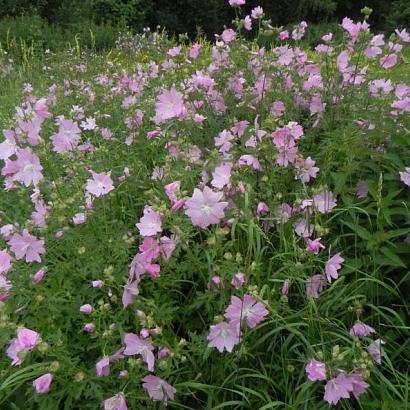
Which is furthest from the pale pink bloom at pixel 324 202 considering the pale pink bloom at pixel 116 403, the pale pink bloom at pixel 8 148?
the pale pink bloom at pixel 8 148

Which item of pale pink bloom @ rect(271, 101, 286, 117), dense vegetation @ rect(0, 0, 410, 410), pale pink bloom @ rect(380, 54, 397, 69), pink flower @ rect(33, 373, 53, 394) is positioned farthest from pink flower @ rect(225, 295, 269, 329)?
pale pink bloom @ rect(380, 54, 397, 69)

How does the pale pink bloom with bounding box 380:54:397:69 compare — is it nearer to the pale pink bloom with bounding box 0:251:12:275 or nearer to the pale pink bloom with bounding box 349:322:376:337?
the pale pink bloom with bounding box 349:322:376:337

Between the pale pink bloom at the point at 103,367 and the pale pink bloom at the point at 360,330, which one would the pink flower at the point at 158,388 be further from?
Answer: the pale pink bloom at the point at 360,330

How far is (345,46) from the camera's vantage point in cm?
297

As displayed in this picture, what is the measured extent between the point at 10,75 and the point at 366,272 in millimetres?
5104

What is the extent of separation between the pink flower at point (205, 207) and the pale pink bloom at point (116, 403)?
58 centimetres

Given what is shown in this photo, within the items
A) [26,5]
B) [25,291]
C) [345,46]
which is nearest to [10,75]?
[345,46]

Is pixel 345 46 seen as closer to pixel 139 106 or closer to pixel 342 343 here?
pixel 139 106

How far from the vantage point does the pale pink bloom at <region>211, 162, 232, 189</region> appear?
195 cm

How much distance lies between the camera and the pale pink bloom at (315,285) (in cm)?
196

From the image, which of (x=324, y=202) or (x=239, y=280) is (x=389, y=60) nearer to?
(x=324, y=202)

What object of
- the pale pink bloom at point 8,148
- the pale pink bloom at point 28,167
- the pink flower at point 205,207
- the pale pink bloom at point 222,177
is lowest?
the pale pink bloom at point 8,148

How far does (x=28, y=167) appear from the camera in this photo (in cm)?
212

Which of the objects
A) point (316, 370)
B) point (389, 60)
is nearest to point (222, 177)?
point (316, 370)
